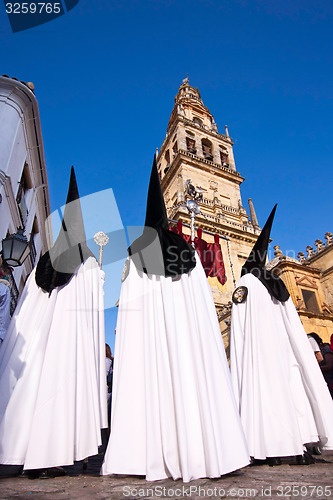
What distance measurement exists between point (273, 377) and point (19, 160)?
35.4 ft

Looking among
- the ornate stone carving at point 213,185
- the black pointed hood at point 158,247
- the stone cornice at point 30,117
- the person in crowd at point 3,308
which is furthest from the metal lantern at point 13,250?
the ornate stone carving at point 213,185

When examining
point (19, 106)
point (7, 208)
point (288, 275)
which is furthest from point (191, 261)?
point (288, 275)

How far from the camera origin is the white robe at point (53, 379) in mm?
2656

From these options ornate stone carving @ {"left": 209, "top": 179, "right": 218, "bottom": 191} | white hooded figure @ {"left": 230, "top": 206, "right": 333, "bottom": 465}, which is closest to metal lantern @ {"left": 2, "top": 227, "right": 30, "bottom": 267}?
white hooded figure @ {"left": 230, "top": 206, "right": 333, "bottom": 465}

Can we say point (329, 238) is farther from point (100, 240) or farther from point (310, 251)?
point (100, 240)

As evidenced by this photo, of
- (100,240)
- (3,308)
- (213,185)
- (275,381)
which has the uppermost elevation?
(213,185)

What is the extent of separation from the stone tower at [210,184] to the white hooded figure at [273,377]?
13256mm

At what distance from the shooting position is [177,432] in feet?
8.25

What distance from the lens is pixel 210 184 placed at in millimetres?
28531

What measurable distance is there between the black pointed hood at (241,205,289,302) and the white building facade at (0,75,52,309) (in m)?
7.61

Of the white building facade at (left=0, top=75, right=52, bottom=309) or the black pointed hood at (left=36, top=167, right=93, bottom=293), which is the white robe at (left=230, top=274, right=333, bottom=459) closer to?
the black pointed hood at (left=36, top=167, right=93, bottom=293)

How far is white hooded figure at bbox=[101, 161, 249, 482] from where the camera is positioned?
2.42 m

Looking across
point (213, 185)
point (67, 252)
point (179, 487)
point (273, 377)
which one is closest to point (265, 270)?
point (273, 377)

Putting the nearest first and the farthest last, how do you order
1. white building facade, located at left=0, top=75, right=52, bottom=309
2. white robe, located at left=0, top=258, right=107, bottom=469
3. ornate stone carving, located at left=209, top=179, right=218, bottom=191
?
white robe, located at left=0, top=258, right=107, bottom=469, white building facade, located at left=0, top=75, right=52, bottom=309, ornate stone carving, located at left=209, top=179, right=218, bottom=191
